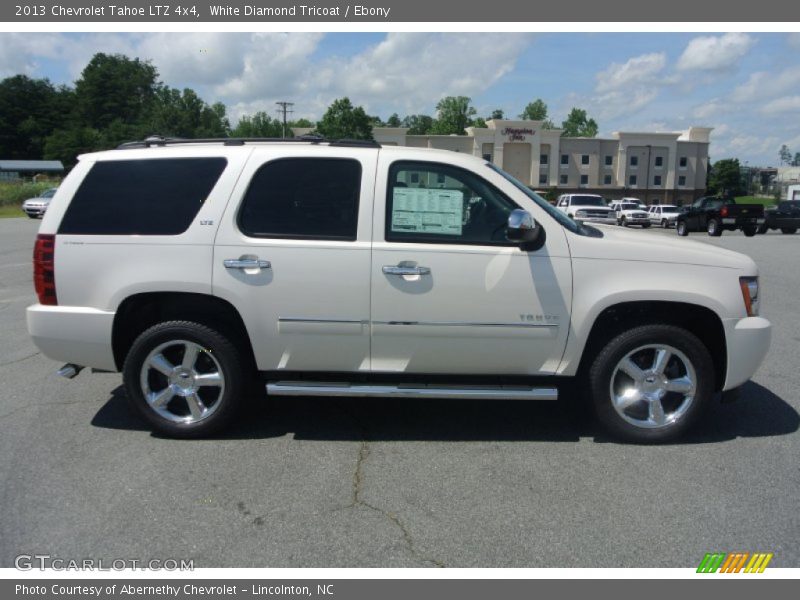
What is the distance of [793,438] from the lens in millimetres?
4418

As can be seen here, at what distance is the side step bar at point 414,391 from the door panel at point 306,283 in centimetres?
17

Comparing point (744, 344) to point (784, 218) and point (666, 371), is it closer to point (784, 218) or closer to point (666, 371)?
point (666, 371)

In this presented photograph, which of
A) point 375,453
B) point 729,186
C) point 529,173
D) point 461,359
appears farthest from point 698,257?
point 729,186

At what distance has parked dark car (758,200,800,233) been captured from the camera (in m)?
29.9

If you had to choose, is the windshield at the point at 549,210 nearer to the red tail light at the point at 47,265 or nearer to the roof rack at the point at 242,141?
the roof rack at the point at 242,141

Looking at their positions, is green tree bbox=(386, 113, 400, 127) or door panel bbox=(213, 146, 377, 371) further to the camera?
green tree bbox=(386, 113, 400, 127)

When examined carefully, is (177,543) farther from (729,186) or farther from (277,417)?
(729,186)

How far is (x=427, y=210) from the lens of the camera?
420 centimetres

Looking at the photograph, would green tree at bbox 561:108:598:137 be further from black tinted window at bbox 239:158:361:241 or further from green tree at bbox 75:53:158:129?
black tinted window at bbox 239:158:361:241

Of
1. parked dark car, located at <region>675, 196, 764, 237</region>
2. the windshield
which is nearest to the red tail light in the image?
the windshield

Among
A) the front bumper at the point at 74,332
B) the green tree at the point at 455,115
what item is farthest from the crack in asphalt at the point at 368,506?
the green tree at the point at 455,115

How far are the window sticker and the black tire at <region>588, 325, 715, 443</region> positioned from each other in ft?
4.43

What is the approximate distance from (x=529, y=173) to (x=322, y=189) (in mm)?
77986

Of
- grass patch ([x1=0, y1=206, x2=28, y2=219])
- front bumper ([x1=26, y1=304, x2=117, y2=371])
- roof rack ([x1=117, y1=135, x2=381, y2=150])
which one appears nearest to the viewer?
front bumper ([x1=26, y1=304, x2=117, y2=371])
